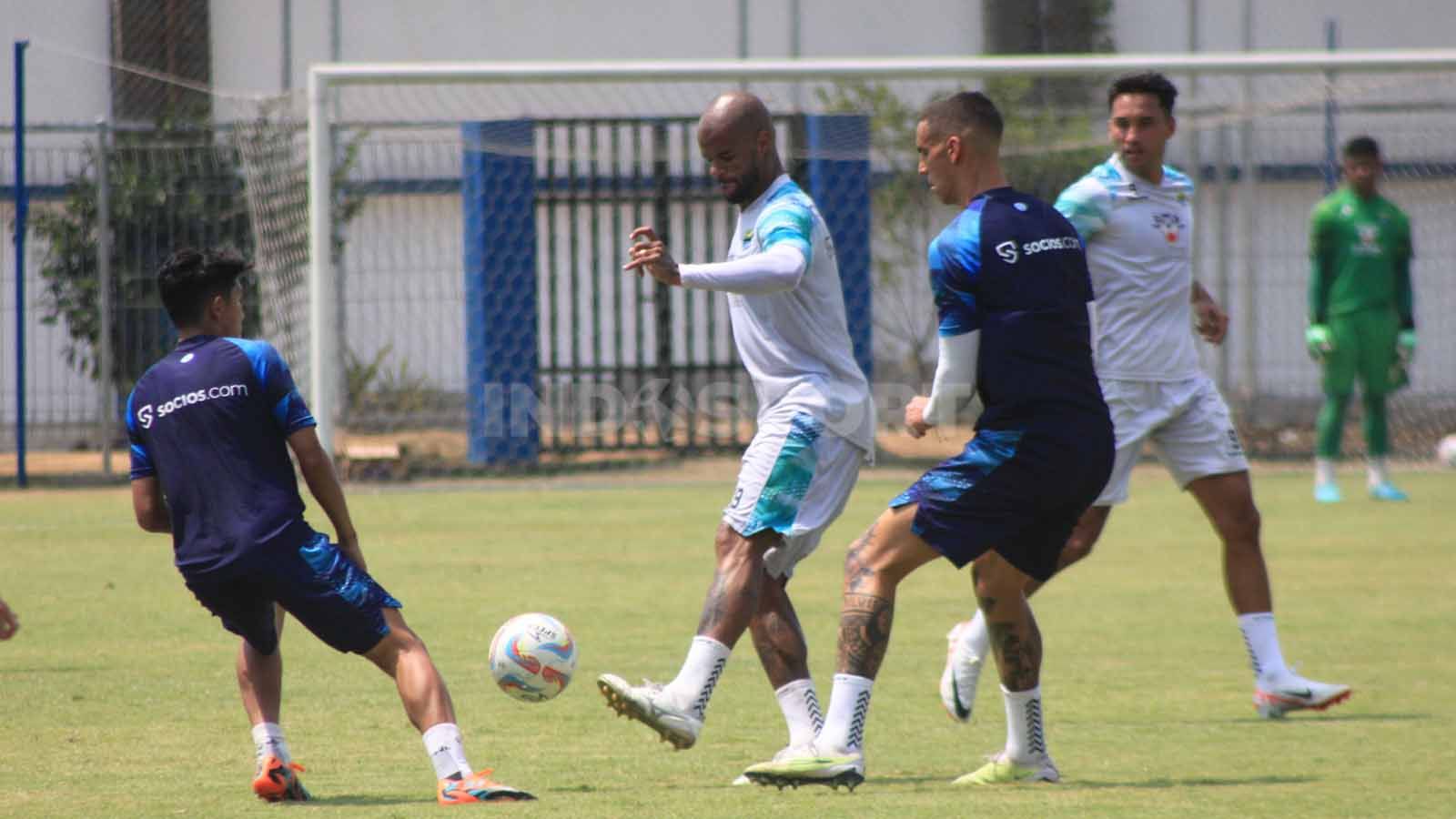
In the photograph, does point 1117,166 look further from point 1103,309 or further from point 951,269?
point 951,269

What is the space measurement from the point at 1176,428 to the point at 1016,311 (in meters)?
2.08

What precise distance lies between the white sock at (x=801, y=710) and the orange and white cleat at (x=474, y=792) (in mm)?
967

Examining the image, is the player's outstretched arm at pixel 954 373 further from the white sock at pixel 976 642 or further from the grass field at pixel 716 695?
the white sock at pixel 976 642

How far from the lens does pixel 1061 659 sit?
823 centimetres

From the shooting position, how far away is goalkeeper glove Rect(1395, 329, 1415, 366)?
14.6 meters

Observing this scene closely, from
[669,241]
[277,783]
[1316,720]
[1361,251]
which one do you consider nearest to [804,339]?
[277,783]

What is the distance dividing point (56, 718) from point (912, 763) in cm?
295

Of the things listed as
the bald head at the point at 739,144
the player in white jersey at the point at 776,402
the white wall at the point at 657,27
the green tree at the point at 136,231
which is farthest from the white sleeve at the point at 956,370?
the white wall at the point at 657,27

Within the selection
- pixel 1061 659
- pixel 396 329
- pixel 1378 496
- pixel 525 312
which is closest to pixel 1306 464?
pixel 1378 496

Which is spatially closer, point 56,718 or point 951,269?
point 951,269

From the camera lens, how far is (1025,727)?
5844mm

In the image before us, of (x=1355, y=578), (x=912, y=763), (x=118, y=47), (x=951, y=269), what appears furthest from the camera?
(x=118, y=47)

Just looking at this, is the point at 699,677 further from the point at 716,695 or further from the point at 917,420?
the point at 716,695

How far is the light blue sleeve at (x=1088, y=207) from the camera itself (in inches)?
286
